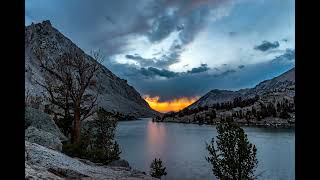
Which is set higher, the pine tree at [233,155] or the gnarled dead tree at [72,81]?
the gnarled dead tree at [72,81]

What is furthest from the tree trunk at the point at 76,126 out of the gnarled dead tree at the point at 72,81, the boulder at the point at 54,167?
the boulder at the point at 54,167

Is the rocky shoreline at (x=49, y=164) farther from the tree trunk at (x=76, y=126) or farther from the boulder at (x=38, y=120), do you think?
the tree trunk at (x=76, y=126)

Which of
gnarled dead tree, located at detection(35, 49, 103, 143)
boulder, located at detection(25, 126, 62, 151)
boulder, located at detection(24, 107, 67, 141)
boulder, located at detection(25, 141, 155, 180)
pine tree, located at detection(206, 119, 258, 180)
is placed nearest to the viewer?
boulder, located at detection(25, 141, 155, 180)

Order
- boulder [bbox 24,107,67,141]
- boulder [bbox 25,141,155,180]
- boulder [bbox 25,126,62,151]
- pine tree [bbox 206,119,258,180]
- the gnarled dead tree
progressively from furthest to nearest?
pine tree [bbox 206,119,258,180]
the gnarled dead tree
boulder [bbox 24,107,67,141]
boulder [bbox 25,126,62,151]
boulder [bbox 25,141,155,180]

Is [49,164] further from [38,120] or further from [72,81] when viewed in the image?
[72,81]

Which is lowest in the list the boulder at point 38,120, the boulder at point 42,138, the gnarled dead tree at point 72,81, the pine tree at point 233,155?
the pine tree at point 233,155

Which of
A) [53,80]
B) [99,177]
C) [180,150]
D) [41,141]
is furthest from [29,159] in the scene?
[180,150]

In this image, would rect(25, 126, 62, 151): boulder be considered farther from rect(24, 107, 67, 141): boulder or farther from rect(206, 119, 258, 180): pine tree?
rect(206, 119, 258, 180): pine tree

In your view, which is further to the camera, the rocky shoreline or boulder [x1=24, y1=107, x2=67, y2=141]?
boulder [x1=24, y1=107, x2=67, y2=141]

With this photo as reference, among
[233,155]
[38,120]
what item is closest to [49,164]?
[38,120]

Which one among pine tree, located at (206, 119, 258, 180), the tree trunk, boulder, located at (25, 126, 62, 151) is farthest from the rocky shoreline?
pine tree, located at (206, 119, 258, 180)

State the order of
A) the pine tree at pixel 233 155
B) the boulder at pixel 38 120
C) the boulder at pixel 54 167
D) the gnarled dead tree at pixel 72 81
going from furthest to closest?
the pine tree at pixel 233 155 < the gnarled dead tree at pixel 72 81 < the boulder at pixel 38 120 < the boulder at pixel 54 167
